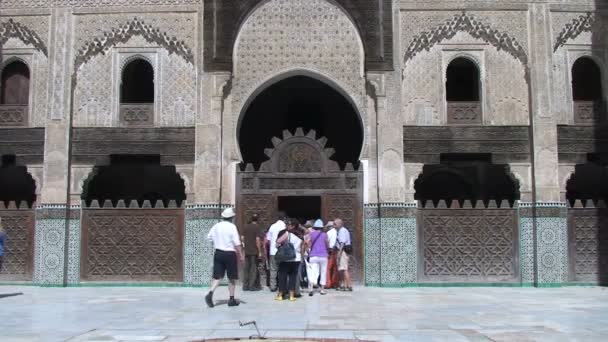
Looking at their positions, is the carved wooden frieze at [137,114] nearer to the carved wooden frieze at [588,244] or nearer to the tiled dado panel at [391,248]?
the tiled dado panel at [391,248]

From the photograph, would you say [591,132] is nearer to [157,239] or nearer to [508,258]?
[508,258]

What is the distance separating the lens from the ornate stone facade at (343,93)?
11.5 metres

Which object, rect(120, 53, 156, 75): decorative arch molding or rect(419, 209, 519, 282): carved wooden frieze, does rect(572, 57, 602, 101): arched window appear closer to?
rect(419, 209, 519, 282): carved wooden frieze

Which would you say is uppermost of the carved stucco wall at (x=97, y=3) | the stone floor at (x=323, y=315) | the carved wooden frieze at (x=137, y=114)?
the carved stucco wall at (x=97, y=3)

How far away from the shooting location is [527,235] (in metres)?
11.6

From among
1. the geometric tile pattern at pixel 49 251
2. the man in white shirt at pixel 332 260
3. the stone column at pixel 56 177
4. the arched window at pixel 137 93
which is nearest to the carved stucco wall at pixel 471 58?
the man in white shirt at pixel 332 260

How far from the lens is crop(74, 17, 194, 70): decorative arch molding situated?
12.0 m

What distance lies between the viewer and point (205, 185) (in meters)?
11.6

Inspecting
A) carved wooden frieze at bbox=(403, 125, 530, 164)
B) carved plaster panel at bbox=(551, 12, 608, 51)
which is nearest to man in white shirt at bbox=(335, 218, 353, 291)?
carved wooden frieze at bbox=(403, 125, 530, 164)

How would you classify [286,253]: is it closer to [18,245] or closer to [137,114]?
[137,114]

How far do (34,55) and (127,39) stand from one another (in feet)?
5.58

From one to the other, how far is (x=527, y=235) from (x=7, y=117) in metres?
9.45

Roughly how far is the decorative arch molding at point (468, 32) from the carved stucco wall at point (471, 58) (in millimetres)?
17

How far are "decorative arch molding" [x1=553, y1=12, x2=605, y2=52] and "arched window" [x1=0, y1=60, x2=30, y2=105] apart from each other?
381 inches
